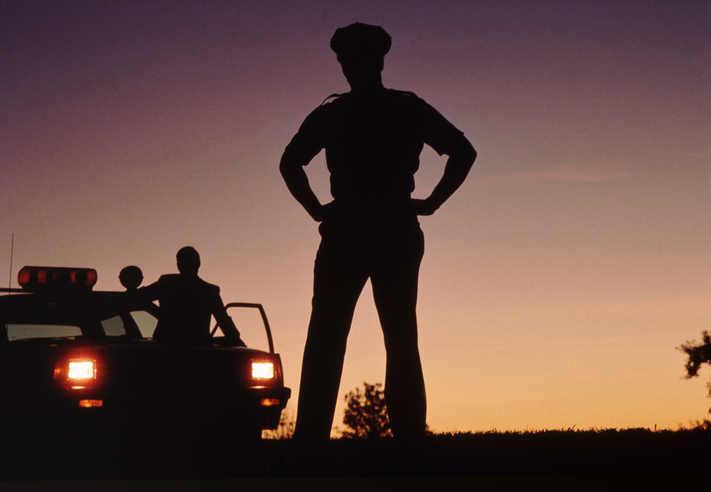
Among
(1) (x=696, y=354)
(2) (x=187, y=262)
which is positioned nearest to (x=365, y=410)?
(1) (x=696, y=354)

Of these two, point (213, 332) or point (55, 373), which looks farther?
point (213, 332)

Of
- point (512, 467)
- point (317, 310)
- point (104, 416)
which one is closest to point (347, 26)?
point (317, 310)

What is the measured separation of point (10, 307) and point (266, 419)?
217 centimetres

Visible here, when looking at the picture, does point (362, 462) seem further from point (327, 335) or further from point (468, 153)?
point (468, 153)

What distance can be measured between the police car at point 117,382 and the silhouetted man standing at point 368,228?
1.44 metres

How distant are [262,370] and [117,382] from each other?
1.10 metres

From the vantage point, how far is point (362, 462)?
5340mm

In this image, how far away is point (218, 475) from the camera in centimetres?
588

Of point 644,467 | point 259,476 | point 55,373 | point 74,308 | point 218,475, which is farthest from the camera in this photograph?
point 74,308

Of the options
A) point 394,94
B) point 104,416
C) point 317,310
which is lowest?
point 104,416

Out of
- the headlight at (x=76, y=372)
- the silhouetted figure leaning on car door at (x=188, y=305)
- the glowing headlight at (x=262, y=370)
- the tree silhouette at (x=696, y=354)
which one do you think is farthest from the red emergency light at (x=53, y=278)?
the tree silhouette at (x=696, y=354)

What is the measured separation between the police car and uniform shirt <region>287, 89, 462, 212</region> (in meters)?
2.06

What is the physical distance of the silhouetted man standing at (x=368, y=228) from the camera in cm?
510

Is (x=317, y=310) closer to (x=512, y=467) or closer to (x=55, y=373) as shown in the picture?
(x=512, y=467)
